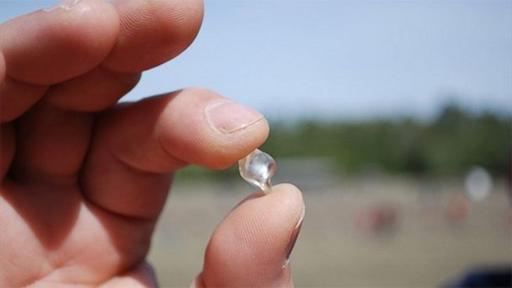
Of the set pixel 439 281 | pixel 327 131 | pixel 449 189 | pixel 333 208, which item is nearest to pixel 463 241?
pixel 439 281

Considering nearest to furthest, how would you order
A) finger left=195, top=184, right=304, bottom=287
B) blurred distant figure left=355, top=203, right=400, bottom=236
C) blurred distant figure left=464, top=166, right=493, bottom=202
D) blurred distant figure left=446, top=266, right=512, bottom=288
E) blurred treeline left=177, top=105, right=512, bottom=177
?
1. finger left=195, top=184, right=304, bottom=287
2. blurred distant figure left=446, top=266, right=512, bottom=288
3. blurred distant figure left=355, top=203, right=400, bottom=236
4. blurred distant figure left=464, top=166, right=493, bottom=202
5. blurred treeline left=177, top=105, right=512, bottom=177

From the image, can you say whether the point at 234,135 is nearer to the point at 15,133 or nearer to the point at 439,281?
the point at 15,133


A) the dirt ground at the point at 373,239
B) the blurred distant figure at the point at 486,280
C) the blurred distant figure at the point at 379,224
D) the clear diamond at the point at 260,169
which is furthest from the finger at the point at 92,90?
the blurred distant figure at the point at 379,224

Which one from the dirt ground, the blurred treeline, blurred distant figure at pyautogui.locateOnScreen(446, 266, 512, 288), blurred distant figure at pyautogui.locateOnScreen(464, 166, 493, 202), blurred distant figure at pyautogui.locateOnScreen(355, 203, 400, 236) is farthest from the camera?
the blurred treeline

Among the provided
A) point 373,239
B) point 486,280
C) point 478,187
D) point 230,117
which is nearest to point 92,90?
point 230,117

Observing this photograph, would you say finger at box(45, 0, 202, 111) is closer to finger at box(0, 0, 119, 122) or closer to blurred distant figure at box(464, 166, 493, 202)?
finger at box(0, 0, 119, 122)

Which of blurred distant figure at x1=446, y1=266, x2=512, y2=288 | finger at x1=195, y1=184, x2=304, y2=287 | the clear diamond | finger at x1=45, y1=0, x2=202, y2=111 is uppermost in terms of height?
finger at x1=45, y1=0, x2=202, y2=111

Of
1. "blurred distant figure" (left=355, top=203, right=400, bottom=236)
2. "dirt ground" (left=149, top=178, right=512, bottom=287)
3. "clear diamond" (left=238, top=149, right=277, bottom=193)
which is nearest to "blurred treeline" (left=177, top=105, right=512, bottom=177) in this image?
"dirt ground" (left=149, top=178, right=512, bottom=287)
